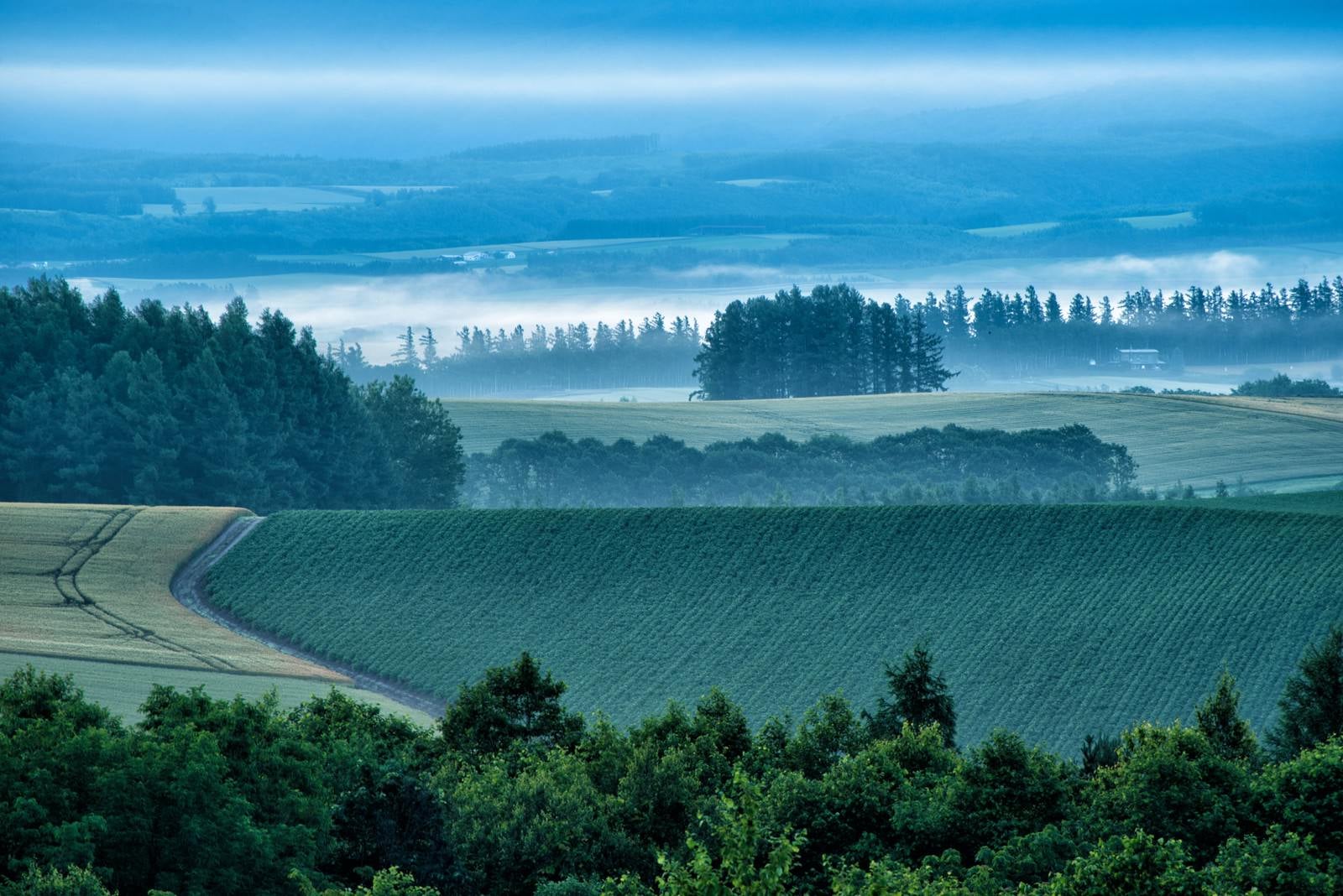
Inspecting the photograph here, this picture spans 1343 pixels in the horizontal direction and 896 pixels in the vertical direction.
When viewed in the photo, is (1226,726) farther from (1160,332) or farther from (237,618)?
(1160,332)

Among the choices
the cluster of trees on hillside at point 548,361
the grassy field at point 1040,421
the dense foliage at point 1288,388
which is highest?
the cluster of trees on hillside at point 548,361

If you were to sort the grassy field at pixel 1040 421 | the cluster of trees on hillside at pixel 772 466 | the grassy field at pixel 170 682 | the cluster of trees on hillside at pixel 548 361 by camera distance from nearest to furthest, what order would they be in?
the grassy field at pixel 170 682, the grassy field at pixel 1040 421, the cluster of trees on hillside at pixel 772 466, the cluster of trees on hillside at pixel 548 361

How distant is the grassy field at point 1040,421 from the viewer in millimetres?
95438

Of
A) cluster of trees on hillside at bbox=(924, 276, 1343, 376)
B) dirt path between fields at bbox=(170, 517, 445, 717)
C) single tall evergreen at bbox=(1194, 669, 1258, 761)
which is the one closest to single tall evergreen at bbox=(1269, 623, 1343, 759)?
single tall evergreen at bbox=(1194, 669, 1258, 761)

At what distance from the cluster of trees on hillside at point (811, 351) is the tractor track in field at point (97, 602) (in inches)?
3010

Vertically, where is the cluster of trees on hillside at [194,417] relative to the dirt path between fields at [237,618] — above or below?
above

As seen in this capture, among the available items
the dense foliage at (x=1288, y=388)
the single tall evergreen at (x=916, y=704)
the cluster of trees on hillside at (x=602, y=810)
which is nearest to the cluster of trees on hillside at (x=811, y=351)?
the dense foliage at (x=1288, y=388)

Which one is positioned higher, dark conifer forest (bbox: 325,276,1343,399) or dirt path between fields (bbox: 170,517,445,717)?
dark conifer forest (bbox: 325,276,1343,399)

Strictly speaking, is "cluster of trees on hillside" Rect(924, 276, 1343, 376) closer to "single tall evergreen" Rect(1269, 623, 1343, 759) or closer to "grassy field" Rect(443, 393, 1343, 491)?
"grassy field" Rect(443, 393, 1343, 491)

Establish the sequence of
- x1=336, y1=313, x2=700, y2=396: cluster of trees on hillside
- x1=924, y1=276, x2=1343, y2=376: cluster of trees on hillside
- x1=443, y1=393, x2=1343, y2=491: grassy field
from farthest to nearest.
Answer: x1=336, y1=313, x2=700, y2=396: cluster of trees on hillside
x1=924, y1=276, x2=1343, y2=376: cluster of trees on hillside
x1=443, y1=393, x2=1343, y2=491: grassy field

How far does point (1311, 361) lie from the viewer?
165 metres

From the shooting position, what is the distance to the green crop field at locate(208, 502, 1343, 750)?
43750mm

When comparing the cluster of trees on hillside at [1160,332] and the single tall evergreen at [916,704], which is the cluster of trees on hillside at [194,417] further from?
the cluster of trees on hillside at [1160,332]

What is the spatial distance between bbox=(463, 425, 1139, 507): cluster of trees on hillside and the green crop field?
36957 mm
